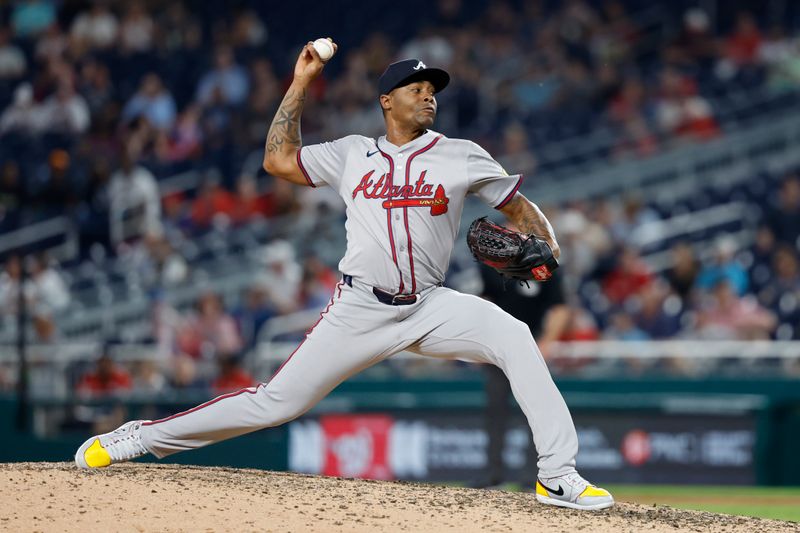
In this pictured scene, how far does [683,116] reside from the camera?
14.2 metres

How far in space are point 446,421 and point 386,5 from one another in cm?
821

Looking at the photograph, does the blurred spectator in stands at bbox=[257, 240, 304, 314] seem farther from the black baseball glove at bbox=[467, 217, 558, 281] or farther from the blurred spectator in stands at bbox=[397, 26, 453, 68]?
the black baseball glove at bbox=[467, 217, 558, 281]

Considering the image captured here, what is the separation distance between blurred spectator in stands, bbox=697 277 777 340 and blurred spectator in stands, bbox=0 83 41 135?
7447mm

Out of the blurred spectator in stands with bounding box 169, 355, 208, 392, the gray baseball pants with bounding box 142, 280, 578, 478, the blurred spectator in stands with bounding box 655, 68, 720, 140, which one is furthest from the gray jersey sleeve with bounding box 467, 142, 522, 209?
the blurred spectator in stands with bounding box 655, 68, 720, 140

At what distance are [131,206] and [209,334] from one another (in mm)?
2286

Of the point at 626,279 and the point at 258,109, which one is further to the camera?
the point at 258,109

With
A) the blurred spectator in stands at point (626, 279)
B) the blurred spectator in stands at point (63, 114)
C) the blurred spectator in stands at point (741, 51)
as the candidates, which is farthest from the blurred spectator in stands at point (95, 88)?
the blurred spectator in stands at point (741, 51)

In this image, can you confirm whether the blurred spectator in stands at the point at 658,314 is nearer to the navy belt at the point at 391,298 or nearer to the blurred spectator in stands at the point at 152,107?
the blurred spectator in stands at the point at 152,107

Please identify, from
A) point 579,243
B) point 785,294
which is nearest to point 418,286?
point 785,294

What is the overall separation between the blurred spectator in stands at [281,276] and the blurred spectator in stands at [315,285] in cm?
13

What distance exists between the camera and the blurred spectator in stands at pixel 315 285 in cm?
1131

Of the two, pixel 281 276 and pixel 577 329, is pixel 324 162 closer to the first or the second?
pixel 577 329

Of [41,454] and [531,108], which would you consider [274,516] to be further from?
[531,108]

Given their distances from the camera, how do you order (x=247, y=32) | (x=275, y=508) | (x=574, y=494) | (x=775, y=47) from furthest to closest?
(x=247, y=32), (x=775, y=47), (x=574, y=494), (x=275, y=508)
